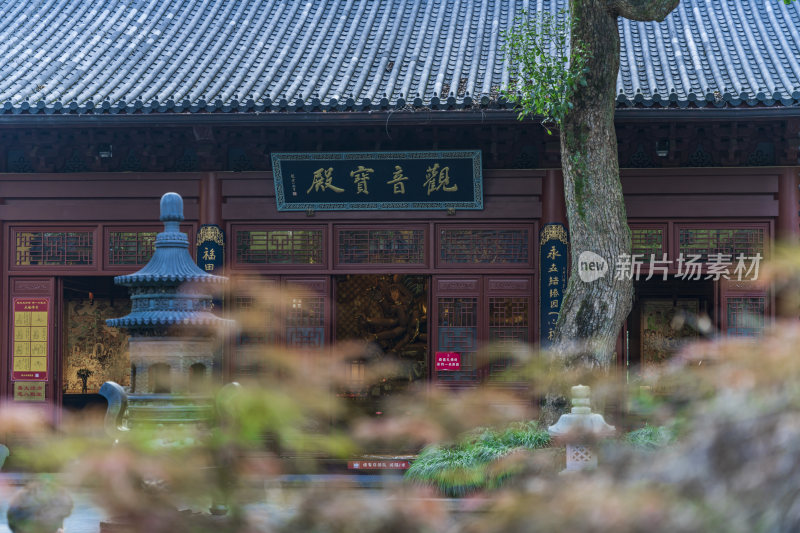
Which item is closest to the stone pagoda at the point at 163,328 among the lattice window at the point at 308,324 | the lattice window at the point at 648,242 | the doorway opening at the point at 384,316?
the lattice window at the point at 308,324

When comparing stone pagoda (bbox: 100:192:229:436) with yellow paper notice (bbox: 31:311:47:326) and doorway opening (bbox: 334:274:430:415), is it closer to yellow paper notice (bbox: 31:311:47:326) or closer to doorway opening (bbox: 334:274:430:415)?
yellow paper notice (bbox: 31:311:47:326)

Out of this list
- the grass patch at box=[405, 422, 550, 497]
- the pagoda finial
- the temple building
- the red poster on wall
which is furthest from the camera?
the red poster on wall

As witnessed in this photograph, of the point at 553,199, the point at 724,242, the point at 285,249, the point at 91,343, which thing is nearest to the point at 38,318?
the point at 285,249

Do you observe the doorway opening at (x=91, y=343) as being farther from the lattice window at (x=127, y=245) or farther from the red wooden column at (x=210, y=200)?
the red wooden column at (x=210, y=200)

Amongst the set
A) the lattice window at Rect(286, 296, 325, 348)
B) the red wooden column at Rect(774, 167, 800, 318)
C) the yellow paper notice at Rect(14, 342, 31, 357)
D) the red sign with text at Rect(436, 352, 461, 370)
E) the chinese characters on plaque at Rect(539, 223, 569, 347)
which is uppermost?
the red wooden column at Rect(774, 167, 800, 318)

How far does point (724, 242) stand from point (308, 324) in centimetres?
484

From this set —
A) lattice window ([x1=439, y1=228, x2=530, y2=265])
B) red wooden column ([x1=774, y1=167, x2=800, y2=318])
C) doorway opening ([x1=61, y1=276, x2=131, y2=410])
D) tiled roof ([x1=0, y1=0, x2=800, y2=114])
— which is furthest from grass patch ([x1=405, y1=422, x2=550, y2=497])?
doorway opening ([x1=61, y1=276, x2=131, y2=410])

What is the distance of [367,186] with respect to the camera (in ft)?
36.7

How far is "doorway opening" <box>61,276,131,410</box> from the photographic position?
15.2m

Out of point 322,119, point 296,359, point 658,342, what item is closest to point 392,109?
point 322,119

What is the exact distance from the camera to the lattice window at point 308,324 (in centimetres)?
1127

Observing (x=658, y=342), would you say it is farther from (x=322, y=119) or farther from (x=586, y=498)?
(x=586, y=498)

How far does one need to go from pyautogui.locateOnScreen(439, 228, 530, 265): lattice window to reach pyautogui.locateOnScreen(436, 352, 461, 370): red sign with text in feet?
3.47

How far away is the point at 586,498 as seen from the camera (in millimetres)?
1499
